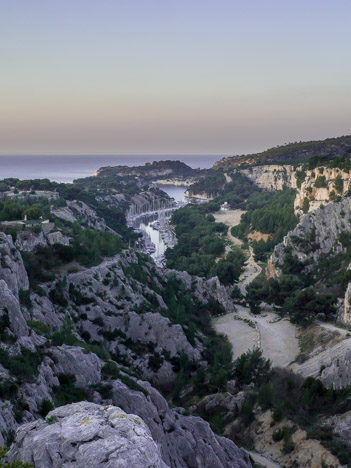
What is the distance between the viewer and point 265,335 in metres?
41.3

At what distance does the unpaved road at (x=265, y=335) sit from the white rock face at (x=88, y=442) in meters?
27.3

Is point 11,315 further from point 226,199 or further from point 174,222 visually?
point 226,199

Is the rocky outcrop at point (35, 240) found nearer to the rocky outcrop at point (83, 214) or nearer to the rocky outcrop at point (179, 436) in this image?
the rocky outcrop at point (179, 436)

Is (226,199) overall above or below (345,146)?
below

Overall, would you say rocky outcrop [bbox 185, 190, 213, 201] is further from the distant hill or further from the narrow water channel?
the narrow water channel

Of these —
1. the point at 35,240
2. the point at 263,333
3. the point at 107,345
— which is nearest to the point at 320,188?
the point at 263,333

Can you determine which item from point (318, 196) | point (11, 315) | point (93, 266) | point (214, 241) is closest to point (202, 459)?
point (11, 315)

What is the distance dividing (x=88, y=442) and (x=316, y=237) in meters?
54.0

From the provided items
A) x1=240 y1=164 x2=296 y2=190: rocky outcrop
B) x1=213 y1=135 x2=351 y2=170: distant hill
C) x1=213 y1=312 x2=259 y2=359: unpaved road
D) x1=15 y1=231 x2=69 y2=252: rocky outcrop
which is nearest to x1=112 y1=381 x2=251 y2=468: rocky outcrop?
x1=213 y1=312 x2=259 y2=359: unpaved road

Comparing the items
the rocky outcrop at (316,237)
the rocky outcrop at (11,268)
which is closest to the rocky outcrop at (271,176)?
the rocky outcrop at (316,237)

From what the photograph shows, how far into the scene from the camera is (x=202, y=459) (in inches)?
715

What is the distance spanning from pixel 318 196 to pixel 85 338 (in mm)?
49047

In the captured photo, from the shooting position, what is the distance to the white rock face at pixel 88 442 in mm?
8562

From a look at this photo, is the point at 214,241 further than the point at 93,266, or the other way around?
the point at 214,241
